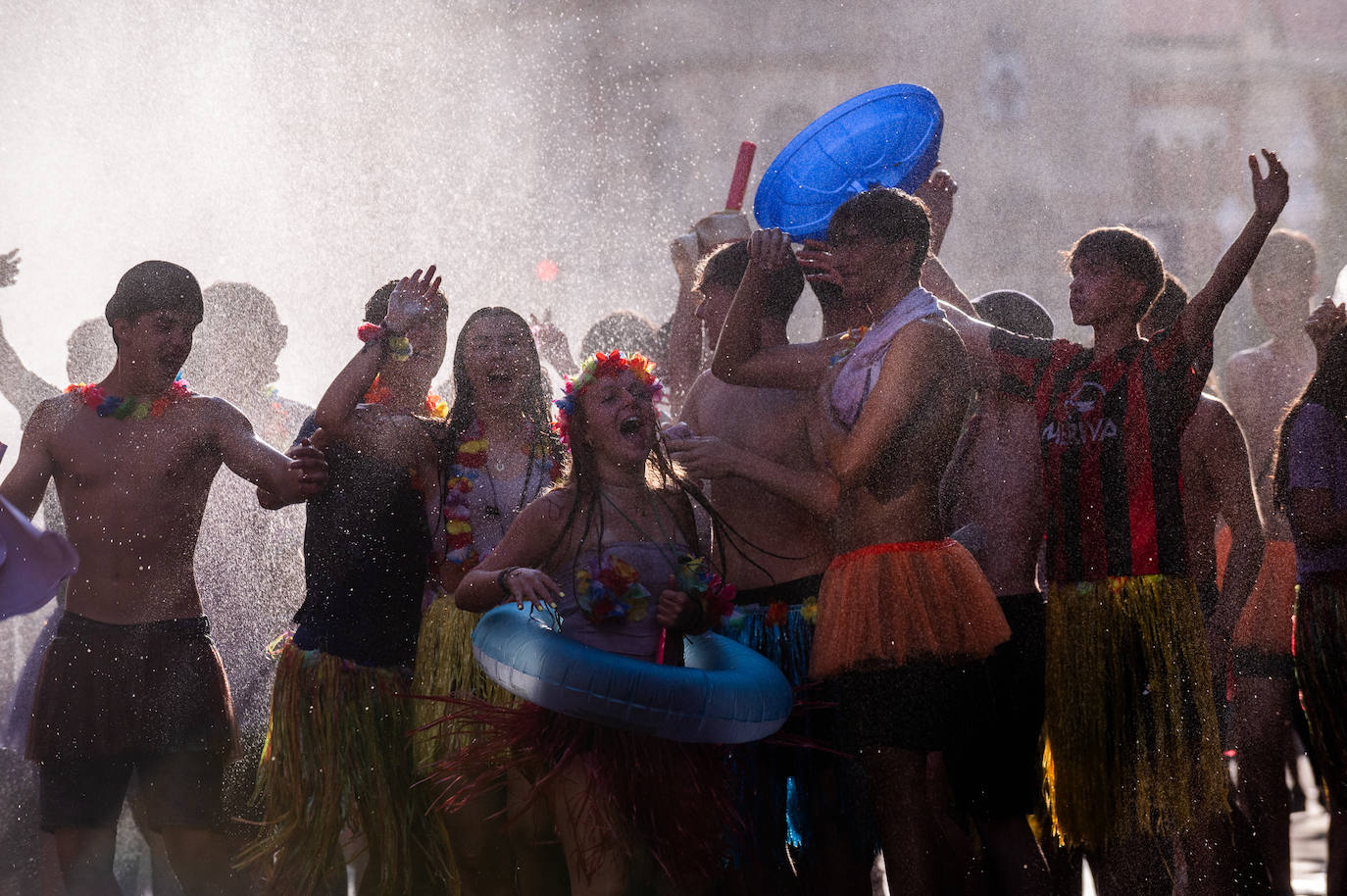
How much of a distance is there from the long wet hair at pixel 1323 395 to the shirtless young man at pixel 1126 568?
714 millimetres

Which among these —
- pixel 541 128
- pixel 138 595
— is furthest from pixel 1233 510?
pixel 541 128

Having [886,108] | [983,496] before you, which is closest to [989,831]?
[983,496]

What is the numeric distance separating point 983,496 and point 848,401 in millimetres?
623

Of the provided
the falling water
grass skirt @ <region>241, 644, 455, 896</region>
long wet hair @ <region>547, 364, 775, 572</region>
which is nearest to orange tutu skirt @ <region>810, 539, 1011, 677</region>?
long wet hair @ <region>547, 364, 775, 572</region>

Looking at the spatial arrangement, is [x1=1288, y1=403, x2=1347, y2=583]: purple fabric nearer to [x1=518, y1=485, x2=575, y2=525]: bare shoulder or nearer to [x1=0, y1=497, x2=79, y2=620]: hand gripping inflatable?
[x1=518, y1=485, x2=575, y2=525]: bare shoulder

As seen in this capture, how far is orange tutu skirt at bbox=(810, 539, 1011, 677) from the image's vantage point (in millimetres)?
2791

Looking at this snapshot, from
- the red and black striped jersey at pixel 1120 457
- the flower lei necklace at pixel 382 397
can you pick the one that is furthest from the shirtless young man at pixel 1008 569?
the flower lei necklace at pixel 382 397

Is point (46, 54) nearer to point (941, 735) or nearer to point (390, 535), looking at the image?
point (390, 535)

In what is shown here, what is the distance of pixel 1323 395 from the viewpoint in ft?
11.4

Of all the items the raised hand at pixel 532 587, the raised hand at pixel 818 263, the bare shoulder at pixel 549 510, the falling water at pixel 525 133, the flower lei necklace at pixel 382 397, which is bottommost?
the raised hand at pixel 532 587

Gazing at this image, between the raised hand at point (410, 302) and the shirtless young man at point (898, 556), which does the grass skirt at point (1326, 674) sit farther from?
the raised hand at point (410, 302)

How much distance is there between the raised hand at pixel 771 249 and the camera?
3184mm

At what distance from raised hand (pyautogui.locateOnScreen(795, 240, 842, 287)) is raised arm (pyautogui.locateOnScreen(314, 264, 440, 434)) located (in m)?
1.07

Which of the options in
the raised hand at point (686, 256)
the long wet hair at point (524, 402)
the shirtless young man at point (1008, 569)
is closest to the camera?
the shirtless young man at point (1008, 569)
